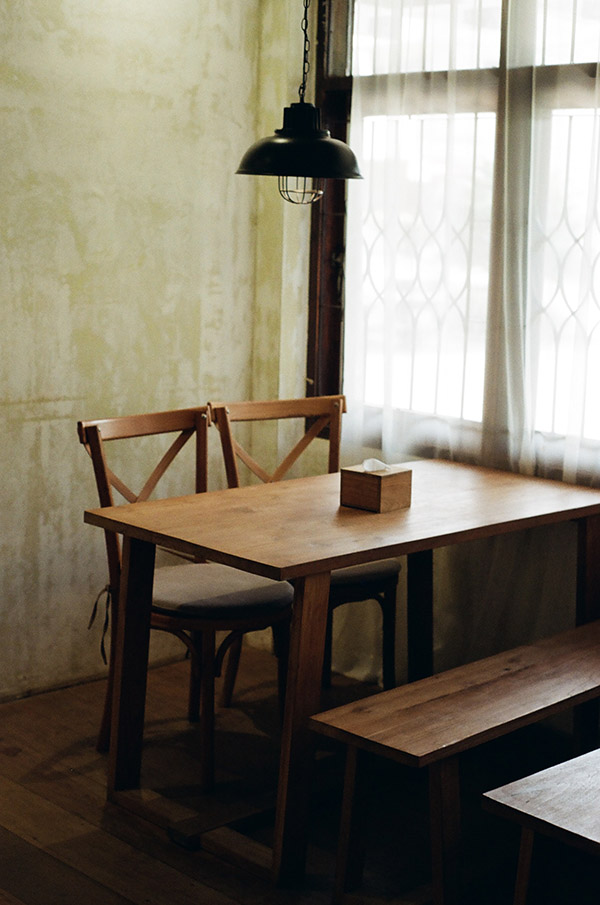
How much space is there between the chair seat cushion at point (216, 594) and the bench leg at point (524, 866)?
1283 mm

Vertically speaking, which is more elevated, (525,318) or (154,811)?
(525,318)

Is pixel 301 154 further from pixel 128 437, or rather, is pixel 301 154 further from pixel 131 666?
pixel 131 666

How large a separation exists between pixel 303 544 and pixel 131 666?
2.05 ft

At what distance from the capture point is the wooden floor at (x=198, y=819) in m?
2.63

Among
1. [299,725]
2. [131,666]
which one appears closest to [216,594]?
[131,666]

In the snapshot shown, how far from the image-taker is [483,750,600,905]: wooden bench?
175 centimetres

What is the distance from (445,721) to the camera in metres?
2.44

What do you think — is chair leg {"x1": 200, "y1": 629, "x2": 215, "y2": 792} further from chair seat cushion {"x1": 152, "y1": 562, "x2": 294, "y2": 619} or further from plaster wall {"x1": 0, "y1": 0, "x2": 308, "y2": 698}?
plaster wall {"x1": 0, "y1": 0, "x2": 308, "y2": 698}

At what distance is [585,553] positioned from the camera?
325 cm

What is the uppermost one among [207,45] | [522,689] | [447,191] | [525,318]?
[207,45]

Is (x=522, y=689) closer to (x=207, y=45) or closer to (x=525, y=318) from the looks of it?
(x=525, y=318)

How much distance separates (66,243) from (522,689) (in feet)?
6.72

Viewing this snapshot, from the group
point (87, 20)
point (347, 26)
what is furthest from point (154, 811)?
point (347, 26)

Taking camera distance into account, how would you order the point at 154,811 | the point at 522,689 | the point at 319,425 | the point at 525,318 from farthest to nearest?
the point at 319,425 → the point at 525,318 → the point at 154,811 → the point at 522,689
